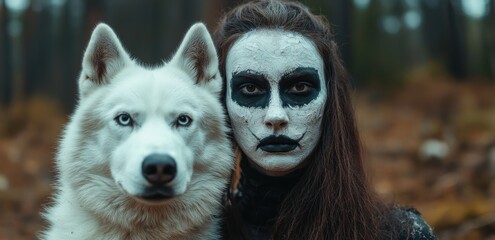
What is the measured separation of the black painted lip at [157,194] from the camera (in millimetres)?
3299

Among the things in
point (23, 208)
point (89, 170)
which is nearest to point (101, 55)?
point (89, 170)

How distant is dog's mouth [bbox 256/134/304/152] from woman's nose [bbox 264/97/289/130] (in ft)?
0.22

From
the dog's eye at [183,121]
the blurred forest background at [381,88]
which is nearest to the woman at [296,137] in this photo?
the dog's eye at [183,121]

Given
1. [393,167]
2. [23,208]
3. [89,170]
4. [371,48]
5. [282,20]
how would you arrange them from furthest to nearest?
1. [371,48]
2. [393,167]
3. [23,208]
4. [282,20]
5. [89,170]

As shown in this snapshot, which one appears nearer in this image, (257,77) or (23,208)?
(257,77)

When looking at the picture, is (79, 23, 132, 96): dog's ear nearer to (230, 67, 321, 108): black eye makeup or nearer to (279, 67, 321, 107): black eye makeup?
(230, 67, 321, 108): black eye makeup

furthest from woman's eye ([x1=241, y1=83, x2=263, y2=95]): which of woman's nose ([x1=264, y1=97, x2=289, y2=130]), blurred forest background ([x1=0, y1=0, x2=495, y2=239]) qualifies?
blurred forest background ([x1=0, y1=0, x2=495, y2=239])

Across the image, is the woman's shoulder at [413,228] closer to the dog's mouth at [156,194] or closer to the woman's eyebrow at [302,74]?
the woman's eyebrow at [302,74]

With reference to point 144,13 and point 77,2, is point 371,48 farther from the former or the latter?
→ point 77,2

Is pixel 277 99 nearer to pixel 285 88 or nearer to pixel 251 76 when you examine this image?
pixel 285 88

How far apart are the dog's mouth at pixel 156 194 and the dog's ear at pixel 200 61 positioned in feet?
2.82

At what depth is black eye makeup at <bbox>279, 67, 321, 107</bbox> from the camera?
12.8 feet

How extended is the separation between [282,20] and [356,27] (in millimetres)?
15610

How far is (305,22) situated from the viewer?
162 inches
